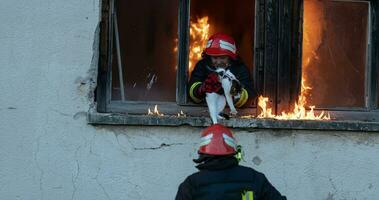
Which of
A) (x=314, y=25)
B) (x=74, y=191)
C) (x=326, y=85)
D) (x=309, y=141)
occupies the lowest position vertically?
(x=74, y=191)

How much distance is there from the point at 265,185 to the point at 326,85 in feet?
7.00

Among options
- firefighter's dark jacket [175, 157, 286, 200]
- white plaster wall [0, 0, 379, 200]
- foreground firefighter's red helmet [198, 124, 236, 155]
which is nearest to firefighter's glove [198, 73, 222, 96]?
white plaster wall [0, 0, 379, 200]

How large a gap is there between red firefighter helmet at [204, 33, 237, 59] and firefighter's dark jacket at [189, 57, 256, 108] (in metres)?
0.10

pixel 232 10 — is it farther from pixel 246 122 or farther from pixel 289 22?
pixel 246 122

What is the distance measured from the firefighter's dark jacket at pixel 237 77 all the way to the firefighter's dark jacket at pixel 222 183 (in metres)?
1.50

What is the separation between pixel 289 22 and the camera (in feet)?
20.3

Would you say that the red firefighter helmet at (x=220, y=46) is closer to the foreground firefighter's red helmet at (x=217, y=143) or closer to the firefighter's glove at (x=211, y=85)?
the firefighter's glove at (x=211, y=85)

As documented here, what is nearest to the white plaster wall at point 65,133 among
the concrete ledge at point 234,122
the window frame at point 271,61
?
the concrete ledge at point 234,122

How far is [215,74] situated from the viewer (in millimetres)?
5809

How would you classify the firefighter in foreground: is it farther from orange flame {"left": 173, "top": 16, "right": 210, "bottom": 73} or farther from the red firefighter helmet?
orange flame {"left": 173, "top": 16, "right": 210, "bottom": 73}

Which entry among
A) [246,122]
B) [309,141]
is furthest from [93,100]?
[309,141]

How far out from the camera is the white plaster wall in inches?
221

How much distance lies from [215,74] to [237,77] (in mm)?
233

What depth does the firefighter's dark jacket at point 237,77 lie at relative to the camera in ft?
19.2
